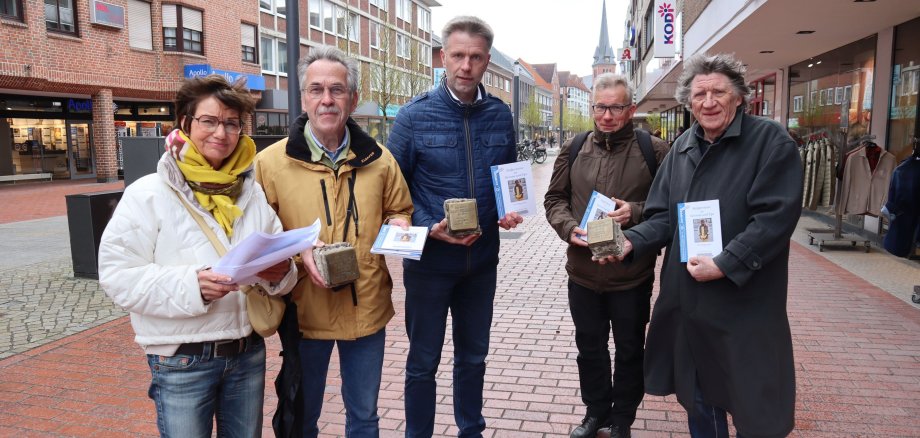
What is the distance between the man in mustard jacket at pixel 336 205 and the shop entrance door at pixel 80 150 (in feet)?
85.9

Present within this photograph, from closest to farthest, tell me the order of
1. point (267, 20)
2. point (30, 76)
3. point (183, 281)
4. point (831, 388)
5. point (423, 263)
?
1. point (183, 281)
2. point (423, 263)
3. point (831, 388)
4. point (30, 76)
5. point (267, 20)

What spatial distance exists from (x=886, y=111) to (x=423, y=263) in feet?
32.0

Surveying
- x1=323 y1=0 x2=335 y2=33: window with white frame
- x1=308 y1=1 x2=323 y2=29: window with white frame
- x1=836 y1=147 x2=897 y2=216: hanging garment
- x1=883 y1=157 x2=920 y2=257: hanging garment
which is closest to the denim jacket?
x1=883 y1=157 x2=920 y2=257: hanging garment

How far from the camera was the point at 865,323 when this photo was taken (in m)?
5.88

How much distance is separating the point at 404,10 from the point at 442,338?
4811 centimetres

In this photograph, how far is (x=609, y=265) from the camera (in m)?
3.32

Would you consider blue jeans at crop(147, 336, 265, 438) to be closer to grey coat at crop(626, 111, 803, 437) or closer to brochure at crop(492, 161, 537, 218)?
brochure at crop(492, 161, 537, 218)

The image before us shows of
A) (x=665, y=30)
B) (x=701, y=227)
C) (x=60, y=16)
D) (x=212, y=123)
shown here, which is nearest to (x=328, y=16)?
Answer: (x=60, y=16)

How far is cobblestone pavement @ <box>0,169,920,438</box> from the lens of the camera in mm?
3867

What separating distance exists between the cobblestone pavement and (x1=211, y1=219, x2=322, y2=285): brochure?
A: 75.7 inches

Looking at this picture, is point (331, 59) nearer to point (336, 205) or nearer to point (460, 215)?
point (336, 205)

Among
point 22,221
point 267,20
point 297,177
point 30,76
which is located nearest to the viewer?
point 297,177

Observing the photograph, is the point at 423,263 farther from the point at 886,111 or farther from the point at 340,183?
the point at 886,111

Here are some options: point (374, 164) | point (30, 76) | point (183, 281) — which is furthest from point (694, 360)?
point (30, 76)
